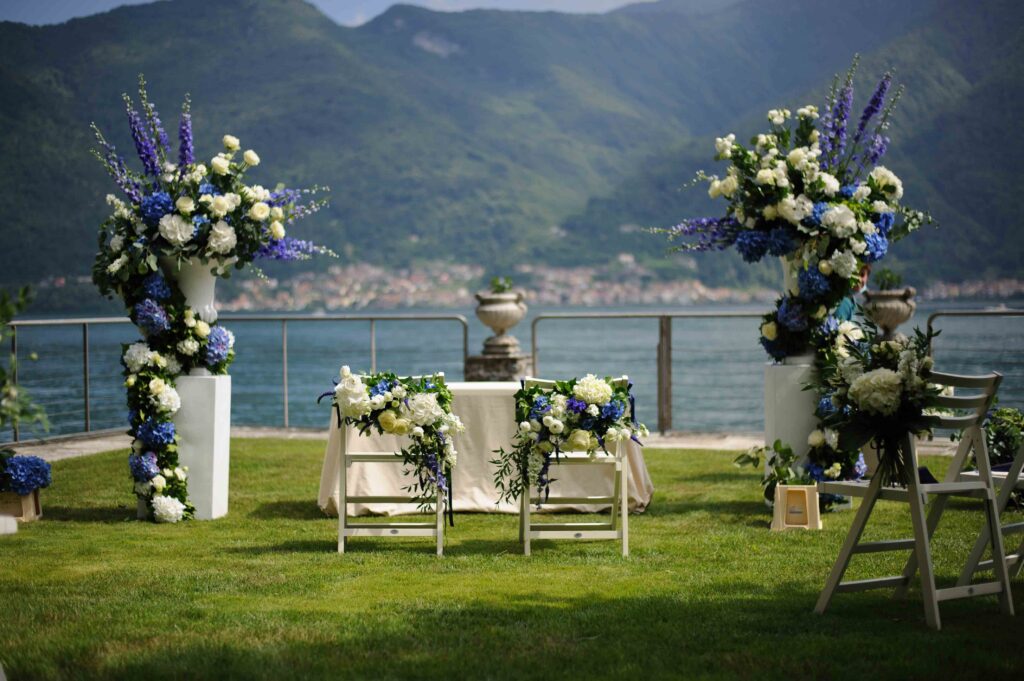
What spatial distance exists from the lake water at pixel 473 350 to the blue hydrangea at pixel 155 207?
104 cm

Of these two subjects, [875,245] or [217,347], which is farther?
[217,347]

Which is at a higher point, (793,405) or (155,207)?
(155,207)

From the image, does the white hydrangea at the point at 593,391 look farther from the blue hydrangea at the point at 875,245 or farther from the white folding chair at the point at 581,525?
the blue hydrangea at the point at 875,245

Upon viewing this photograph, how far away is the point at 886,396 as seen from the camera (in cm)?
405

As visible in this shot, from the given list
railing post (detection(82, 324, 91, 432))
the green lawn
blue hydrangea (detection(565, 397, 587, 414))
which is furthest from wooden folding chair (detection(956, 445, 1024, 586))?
railing post (detection(82, 324, 91, 432))

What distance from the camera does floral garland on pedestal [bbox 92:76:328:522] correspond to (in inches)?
262

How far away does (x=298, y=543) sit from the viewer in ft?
20.0

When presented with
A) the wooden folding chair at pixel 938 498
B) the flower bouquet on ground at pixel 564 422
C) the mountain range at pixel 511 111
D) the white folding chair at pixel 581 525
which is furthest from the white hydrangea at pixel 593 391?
the mountain range at pixel 511 111

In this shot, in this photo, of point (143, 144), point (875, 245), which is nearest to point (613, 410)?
point (875, 245)

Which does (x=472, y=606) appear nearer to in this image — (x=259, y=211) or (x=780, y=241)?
(x=259, y=211)

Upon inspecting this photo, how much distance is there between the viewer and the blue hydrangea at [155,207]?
21.9 feet

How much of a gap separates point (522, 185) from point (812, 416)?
2739 inches

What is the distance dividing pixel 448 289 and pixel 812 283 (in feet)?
192

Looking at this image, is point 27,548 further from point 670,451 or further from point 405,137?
point 405,137
